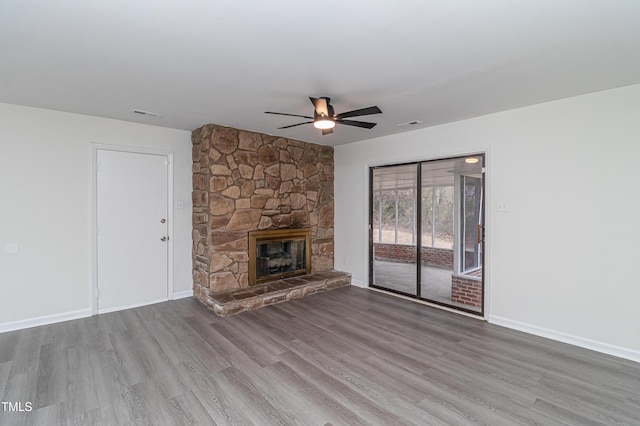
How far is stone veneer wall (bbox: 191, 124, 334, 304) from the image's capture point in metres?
4.45

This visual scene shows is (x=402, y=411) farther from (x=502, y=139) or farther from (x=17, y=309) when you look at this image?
(x=17, y=309)

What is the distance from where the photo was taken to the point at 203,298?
4.54m

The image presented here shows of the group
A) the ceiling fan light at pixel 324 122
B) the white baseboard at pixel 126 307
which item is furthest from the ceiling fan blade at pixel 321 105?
the white baseboard at pixel 126 307

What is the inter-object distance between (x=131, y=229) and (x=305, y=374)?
3.28 meters

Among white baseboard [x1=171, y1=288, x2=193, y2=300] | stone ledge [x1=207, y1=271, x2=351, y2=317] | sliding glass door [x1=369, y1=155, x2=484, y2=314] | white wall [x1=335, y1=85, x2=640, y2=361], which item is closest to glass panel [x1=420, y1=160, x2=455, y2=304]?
sliding glass door [x1=369, y1=155, x2=484, y2=314]

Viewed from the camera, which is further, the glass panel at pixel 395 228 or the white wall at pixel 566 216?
the glass panel at pixel 395 228

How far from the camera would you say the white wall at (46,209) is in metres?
3.56

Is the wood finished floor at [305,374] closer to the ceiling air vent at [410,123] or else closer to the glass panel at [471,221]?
the glass panel at [471,221]

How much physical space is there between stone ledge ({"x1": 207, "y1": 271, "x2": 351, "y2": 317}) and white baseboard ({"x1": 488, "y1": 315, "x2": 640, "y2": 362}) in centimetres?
248

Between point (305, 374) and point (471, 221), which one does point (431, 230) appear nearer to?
point (471, 221)

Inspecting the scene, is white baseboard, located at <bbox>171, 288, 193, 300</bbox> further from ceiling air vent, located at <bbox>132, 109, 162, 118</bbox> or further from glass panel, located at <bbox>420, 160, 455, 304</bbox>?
glass panel, located at <bbox>420, 160, 455, 304</bbox>

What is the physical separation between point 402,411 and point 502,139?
328cm

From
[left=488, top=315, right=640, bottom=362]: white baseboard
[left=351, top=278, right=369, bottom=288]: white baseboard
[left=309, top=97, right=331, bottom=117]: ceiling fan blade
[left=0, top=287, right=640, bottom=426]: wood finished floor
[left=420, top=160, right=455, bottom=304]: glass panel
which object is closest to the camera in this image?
[left=0, top=287, right=640, bottom=426]: wood finished floor

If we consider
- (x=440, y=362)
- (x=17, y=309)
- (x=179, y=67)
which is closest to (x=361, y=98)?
(x=179, y=67)
